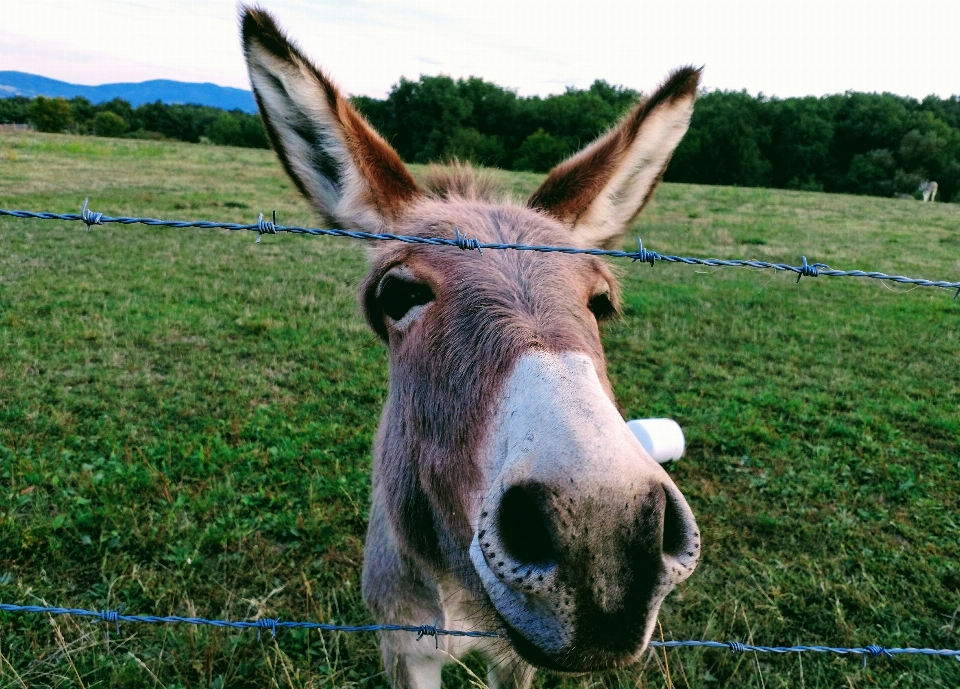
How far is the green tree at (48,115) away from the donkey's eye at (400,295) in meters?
90.5

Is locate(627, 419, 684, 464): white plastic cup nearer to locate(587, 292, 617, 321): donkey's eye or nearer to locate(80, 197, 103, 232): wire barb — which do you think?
locate(587, 292, 617, 321): donkey's eye

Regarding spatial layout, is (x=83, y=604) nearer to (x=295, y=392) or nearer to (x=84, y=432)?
(x=84, y=432)

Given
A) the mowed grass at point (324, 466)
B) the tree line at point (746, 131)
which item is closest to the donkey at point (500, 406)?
the mowed grass at point (324, 466)

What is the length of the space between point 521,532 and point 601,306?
1277 millimetres

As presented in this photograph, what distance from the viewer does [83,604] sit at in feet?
11.2

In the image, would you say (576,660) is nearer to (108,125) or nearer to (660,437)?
(660,437)

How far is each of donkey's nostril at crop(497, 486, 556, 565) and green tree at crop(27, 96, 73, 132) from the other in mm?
91551

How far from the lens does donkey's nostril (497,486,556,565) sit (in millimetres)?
1312

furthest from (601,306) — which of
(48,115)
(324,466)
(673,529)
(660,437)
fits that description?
(48,115)

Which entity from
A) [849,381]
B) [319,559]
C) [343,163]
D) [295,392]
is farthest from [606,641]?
[849,381]

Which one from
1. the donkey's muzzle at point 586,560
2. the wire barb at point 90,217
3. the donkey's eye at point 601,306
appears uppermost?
the wire barb at point 90,217

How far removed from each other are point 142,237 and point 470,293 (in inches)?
551

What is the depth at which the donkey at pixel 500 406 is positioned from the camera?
1285mm

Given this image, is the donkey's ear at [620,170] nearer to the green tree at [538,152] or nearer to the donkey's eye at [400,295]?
the donkey's eye at [400,295]
